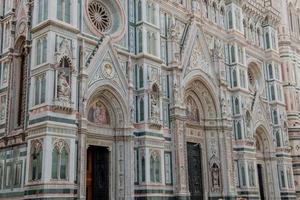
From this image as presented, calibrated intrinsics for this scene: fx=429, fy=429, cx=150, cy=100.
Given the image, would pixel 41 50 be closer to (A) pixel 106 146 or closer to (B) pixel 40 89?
(B) pixel 40 89

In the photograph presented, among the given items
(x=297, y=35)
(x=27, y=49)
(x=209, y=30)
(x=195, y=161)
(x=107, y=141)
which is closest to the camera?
(x=27, y=49)

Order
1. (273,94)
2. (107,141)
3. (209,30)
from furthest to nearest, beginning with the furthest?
(273,94) < (209,30) < (107,141)

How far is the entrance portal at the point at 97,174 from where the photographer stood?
21.0m

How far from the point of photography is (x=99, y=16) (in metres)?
23.0

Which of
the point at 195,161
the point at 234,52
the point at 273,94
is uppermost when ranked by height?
the point at 234,52

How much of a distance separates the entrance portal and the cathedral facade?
0.05 meters

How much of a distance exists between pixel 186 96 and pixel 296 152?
1457 centimetres

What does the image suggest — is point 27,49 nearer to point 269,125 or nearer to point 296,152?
point 269,125

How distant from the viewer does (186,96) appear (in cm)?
2795

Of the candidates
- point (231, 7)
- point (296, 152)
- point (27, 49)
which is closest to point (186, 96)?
point (231, 7)

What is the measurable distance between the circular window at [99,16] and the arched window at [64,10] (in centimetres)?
224

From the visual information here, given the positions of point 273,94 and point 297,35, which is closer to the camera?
point 273,94

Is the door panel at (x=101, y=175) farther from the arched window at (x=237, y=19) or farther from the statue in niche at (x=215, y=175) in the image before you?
the arched window at (x=237, y=19)

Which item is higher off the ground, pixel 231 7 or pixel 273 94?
pixel 231 7
